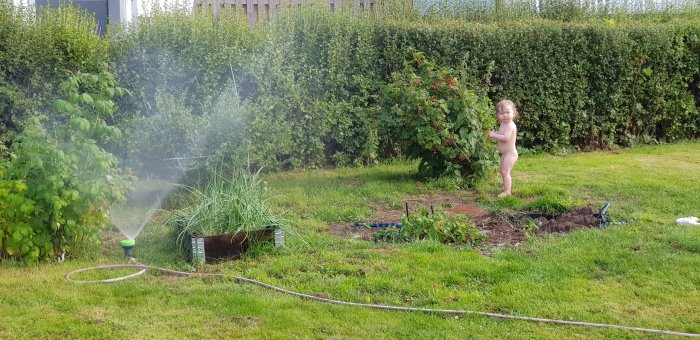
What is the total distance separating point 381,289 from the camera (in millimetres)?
6051

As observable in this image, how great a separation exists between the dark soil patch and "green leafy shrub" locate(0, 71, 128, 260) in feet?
7.25

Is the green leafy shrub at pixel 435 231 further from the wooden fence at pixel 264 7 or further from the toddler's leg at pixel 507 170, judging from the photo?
the wooden fence at pixel 264 7

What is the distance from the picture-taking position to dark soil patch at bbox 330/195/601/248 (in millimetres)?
7547

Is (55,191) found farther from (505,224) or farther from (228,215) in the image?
(505,224)

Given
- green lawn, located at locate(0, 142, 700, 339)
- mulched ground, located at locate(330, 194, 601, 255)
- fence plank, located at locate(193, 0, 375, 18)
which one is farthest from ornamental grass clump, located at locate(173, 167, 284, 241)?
fence plank, located at locate(193, 0, 375, 18)

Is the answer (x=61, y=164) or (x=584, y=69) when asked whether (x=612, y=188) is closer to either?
(x=584, y=69)

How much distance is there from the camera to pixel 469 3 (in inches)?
513

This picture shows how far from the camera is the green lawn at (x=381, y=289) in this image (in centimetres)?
532

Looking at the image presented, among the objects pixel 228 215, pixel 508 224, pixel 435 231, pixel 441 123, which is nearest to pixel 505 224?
pixel 508 224

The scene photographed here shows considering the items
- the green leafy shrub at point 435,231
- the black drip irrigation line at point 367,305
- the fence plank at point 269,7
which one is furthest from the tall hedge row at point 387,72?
the black drip irrigation line at point 367,305

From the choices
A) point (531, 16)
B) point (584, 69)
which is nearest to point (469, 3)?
point (531, 16)

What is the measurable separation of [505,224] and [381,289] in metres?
2.26

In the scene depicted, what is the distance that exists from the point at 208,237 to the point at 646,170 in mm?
6449

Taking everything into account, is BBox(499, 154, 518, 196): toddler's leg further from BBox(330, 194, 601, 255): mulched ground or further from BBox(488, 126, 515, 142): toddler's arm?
BBox(330, 194, 601, 255): mulched ground
